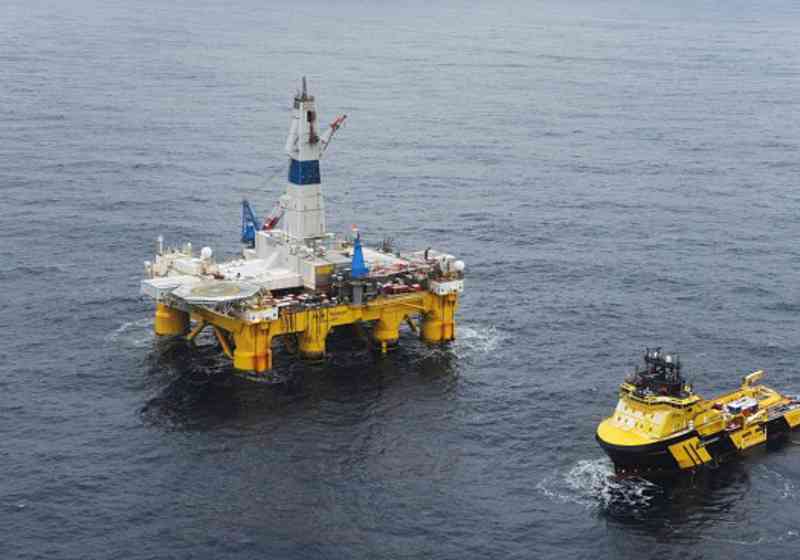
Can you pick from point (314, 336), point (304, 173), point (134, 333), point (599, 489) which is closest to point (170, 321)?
point (134, 333)

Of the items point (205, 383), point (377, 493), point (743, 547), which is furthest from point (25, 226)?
point (743, 547)

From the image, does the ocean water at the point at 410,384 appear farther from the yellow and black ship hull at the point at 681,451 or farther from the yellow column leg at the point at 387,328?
the yellow column leg at the point at 387,328

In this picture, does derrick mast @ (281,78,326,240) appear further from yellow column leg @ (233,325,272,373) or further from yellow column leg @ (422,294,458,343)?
yellow column leg @ (233,325,272,373)

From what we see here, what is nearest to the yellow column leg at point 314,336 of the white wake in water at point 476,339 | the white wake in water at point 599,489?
the white wake in water at point 476,339

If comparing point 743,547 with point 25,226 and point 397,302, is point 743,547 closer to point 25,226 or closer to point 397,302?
point 397,302

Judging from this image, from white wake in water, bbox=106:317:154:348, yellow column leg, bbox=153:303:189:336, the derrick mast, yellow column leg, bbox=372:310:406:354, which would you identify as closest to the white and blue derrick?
the derrick mast

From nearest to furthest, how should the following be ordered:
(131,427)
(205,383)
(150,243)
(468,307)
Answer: (131,427) < (205,383) < (468,307) < (150,243)

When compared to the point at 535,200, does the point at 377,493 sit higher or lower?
lower
